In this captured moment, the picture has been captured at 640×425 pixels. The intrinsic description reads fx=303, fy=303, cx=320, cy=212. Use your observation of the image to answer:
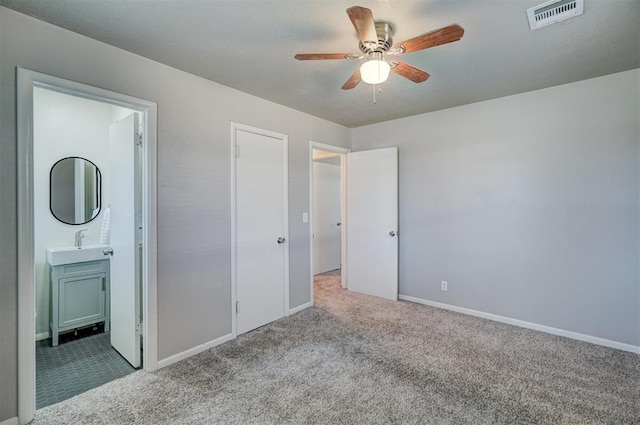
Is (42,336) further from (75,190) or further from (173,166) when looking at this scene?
(173,166)

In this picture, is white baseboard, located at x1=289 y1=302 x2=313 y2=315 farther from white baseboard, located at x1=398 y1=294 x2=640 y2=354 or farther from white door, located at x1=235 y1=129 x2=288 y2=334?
white baseboard, located at x1=398 y1=294 x2=640 y2=354

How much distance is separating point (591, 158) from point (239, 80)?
3.33 m

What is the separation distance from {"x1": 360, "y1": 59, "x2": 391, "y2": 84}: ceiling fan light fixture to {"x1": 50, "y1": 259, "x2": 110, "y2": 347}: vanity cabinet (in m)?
3.15

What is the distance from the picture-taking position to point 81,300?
119 inches

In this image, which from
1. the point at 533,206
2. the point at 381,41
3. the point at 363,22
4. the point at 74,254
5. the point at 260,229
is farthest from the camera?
the point at 260,229

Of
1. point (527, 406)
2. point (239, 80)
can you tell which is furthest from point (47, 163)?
point (527, 406)

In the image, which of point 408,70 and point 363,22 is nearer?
point 363,22

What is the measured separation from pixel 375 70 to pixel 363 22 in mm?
332

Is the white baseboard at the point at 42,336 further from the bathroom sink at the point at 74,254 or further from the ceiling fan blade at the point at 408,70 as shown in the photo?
the ceiling fan blade at the point at 408,70

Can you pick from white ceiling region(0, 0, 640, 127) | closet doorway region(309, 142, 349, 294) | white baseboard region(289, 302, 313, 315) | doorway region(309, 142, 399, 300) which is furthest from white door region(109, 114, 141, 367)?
closet doorway region(309, 142, 349, 294)

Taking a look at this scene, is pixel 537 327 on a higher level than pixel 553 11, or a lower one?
lower

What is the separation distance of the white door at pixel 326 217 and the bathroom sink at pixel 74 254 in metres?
3.28

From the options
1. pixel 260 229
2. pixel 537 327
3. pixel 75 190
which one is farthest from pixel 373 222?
pixel 75 190

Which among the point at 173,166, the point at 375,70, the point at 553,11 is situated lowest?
the point at 173,166
